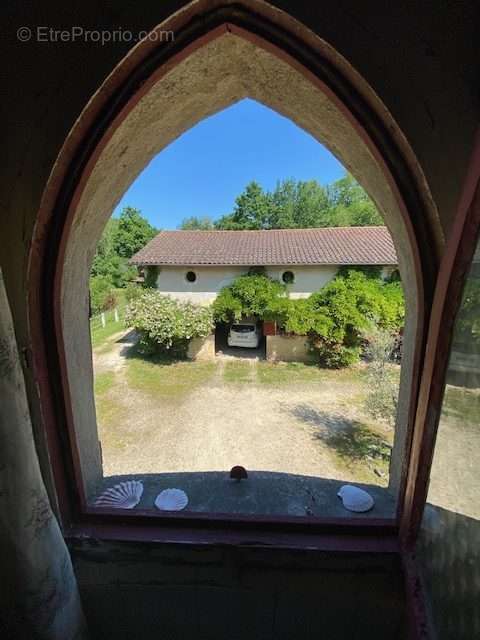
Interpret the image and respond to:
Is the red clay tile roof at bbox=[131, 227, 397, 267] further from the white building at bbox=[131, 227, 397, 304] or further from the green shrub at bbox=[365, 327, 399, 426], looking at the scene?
the green shrub at bbox=[365, 327, 399, 426]

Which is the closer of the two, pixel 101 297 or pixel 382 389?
pixel 382 389

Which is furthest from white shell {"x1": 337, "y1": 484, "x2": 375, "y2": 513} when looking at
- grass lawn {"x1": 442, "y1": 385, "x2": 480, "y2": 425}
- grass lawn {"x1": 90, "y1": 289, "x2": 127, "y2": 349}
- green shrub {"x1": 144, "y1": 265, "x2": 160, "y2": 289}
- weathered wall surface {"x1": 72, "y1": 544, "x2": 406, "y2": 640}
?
grass lawn {"x1": 90, "y1": 289, "x2": 127, "y2": 349}

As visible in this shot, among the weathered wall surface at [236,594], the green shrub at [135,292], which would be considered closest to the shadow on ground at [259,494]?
the weathered wall surface at [236,594]

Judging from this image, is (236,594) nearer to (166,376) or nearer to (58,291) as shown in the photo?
(58,291)

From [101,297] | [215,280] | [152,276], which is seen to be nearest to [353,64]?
[215,280]

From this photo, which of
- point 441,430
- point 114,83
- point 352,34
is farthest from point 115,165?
point 441,430

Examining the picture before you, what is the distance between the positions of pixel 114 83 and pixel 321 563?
1597 mm

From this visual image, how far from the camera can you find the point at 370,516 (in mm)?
1117

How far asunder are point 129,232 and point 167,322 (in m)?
18.6

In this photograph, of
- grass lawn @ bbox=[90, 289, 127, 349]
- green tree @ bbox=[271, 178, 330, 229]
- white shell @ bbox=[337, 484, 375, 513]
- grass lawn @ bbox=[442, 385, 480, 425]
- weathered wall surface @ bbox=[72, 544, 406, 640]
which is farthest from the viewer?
green tree @ bbox=[271, 178, 330, 229]

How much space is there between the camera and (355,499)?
1.21 meters

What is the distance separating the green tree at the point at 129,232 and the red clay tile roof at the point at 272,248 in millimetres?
14195

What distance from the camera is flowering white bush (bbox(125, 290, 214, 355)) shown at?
8633mm

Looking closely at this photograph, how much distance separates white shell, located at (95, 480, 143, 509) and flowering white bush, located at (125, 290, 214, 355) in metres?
7.37
